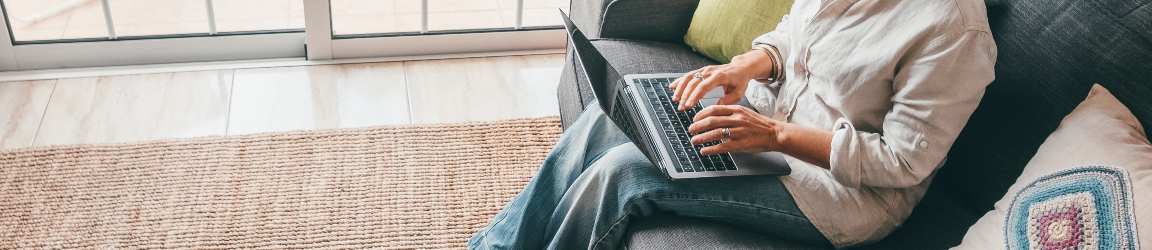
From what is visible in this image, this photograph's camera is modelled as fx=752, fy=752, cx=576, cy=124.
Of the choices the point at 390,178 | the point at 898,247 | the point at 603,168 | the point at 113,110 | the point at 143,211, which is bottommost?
the point at 898,247

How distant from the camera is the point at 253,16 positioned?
2295 mm

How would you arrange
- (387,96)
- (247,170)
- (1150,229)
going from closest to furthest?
1. (1150,229)
2. (247,170)
3. (387,96)

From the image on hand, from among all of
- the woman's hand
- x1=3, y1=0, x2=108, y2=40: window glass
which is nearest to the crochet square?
the woman's hand

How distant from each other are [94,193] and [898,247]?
173 centimetres

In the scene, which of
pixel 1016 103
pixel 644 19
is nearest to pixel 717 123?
pixel 1016 103

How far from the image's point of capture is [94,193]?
1.76 metres

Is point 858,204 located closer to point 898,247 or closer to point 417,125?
point 898,247

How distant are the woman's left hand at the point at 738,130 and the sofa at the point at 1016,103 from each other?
14 cm

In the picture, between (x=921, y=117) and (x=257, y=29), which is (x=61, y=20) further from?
(x=921, y=117)

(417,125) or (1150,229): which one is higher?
(417,125)

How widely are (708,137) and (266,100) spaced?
146 centimetres

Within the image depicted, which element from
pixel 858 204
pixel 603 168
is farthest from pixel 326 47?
pixel 858 204

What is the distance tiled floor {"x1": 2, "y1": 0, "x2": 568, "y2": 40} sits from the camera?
2176mm

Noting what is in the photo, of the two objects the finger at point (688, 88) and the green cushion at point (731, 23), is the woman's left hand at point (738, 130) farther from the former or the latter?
the green cushion at point (731, 23)
